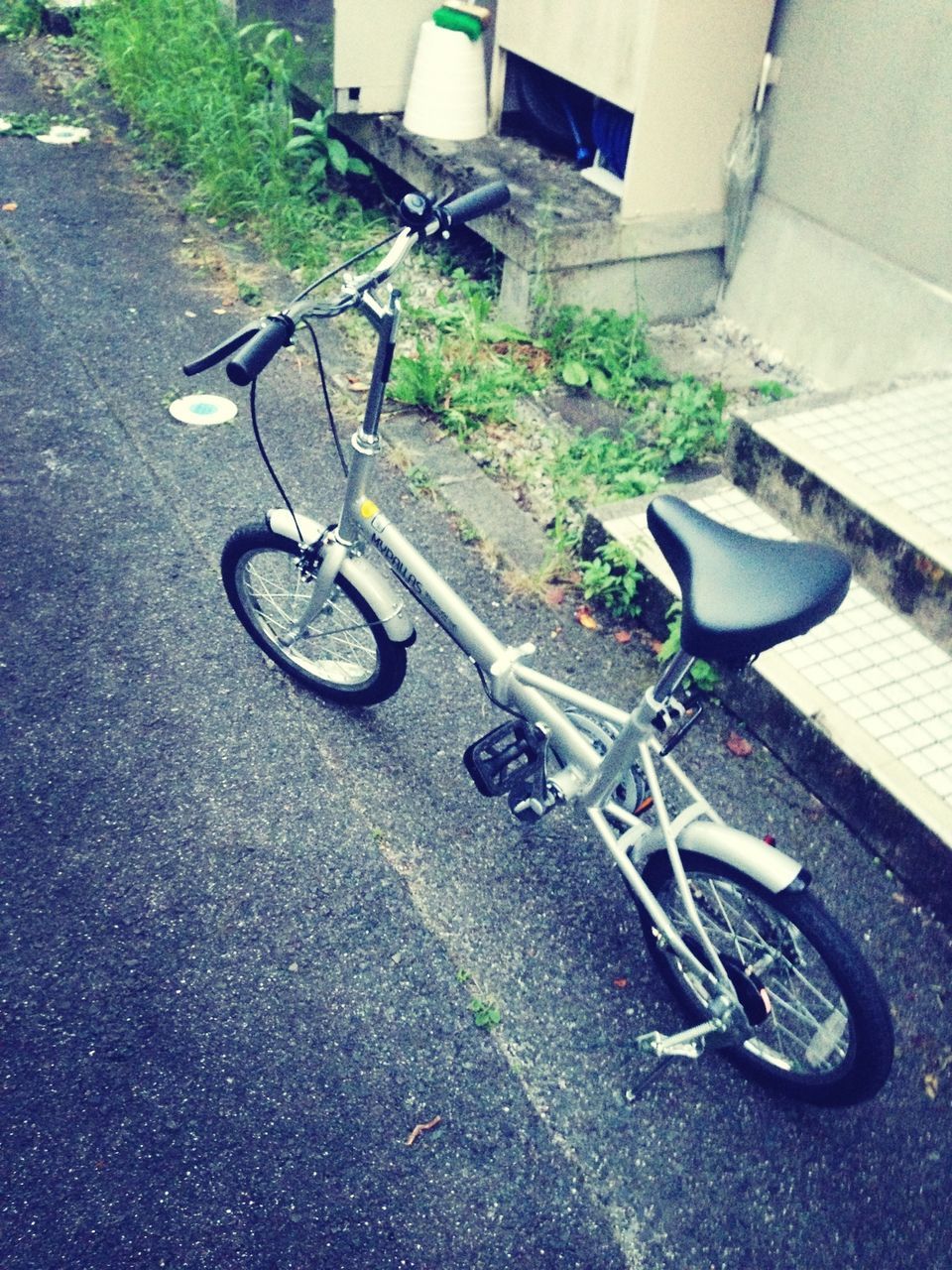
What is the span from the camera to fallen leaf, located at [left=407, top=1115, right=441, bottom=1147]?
8.25 feet

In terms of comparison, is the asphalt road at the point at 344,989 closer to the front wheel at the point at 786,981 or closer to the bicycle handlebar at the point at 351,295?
the front wheel at the point at 786,981

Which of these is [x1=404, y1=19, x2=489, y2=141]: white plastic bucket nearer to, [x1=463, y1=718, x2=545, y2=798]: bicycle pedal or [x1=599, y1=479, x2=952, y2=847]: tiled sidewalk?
[x1=599, y1=479, x2=952, y2=847]: tiled sidewalk

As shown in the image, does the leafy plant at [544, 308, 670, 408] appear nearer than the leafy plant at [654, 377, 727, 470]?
No

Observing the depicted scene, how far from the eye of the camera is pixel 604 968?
9.55ft

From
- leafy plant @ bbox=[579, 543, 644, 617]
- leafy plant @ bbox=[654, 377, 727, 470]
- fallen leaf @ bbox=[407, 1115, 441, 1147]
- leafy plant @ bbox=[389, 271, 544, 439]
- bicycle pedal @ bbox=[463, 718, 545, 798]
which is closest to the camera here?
fallen leaf @ bbox=[407, 1115, 441, 1147]

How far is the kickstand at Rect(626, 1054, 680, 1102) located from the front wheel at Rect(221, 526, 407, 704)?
1416 millimetres

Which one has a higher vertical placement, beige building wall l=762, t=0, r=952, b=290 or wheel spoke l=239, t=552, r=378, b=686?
beige building wall l=762, t=0, r=952, b=290

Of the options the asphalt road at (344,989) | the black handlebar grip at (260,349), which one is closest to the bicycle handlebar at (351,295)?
the black handlebar grip at (260,349)

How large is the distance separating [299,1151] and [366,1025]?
1.16 ft

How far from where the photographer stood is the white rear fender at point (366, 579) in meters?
3.11

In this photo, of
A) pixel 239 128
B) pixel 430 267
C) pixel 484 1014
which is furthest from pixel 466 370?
pixel 484 1014

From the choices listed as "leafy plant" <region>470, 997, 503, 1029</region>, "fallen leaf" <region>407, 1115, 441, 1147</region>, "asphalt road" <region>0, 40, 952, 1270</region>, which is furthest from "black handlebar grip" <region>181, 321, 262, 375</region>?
"fallen leaf" <region>407, 1115, 441, 1147</region>

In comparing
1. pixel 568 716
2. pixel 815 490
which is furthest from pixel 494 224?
pixel 568 716

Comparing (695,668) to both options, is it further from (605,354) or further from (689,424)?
(605,354)
